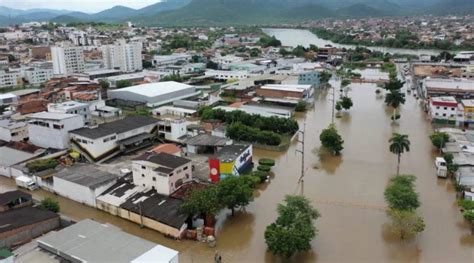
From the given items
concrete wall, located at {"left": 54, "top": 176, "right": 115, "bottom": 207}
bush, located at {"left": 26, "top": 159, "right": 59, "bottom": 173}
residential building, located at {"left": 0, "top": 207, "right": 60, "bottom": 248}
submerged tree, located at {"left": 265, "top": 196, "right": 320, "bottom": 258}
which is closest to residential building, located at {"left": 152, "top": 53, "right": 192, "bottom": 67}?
bush, located at {"left": 26, "top": 159, "right": 59, "bottom": 173}

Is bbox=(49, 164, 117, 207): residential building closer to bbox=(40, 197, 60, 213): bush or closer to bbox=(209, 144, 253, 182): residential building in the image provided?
bbox=(40, 197, 60, 213): bush

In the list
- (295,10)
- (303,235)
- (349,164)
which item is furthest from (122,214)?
(295,10)

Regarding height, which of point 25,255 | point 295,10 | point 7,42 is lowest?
point 25,255

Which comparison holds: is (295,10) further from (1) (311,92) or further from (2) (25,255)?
(2) (25,255)

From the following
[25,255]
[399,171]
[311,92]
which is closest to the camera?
[25,255]

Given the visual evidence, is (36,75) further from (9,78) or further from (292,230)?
(292,230)

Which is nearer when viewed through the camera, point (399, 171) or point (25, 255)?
point (25, 255)

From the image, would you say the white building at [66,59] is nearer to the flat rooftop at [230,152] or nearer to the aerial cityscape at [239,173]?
the aerial cityscape at [239,173]
